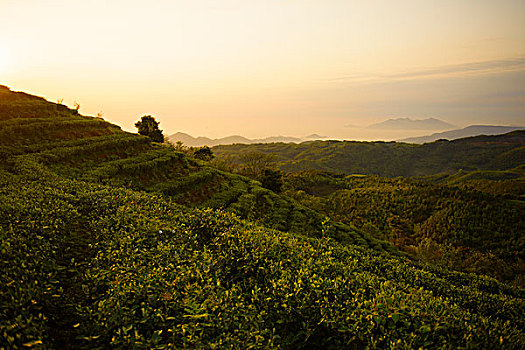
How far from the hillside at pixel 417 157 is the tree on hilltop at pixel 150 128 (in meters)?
93.6

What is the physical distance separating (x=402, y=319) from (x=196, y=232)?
235 inches

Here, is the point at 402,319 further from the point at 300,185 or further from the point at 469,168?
the point at 469,168

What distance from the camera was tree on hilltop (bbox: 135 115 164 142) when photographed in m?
46.3

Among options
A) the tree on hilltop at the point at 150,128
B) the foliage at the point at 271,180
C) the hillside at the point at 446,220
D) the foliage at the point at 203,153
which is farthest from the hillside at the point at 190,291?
the foliage at the point at 203,153

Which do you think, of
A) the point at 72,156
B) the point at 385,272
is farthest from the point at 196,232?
the point at 72,156

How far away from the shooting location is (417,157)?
579 feet

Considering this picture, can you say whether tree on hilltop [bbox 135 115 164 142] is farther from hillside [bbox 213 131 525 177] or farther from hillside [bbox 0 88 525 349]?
hillside [bbox 213 131 525 177]

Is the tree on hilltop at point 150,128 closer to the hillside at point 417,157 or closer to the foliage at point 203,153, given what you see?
the foliage at point 203,153

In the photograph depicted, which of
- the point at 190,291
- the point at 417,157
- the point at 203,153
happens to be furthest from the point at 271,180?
the point at 417,157

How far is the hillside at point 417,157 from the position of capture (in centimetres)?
15300

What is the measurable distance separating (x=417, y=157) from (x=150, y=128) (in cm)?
18246

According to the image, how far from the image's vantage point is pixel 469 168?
151250 mm

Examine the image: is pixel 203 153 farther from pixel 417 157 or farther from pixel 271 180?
pixel 417 157

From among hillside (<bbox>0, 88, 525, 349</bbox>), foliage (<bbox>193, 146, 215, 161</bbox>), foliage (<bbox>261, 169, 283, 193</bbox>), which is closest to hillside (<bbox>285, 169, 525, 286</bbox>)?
foliage (<bbox>261, 169, 283, 193</bbox>)
